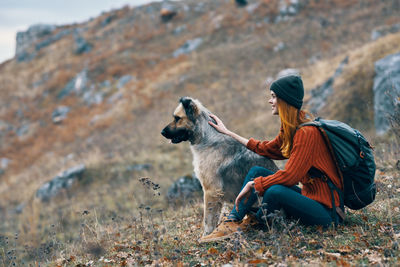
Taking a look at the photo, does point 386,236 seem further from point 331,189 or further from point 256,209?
point 256,209

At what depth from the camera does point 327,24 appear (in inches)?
1128

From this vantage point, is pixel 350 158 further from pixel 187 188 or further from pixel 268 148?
pixel 187 188

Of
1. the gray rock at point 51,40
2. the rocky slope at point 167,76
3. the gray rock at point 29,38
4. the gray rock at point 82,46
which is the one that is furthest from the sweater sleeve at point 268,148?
the gray rock at point 51,40

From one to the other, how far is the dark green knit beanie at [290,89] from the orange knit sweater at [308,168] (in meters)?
0.32

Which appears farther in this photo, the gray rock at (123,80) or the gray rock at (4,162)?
the gray rock at (123,80)

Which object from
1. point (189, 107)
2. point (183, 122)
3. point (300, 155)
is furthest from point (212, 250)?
point (189, 107)

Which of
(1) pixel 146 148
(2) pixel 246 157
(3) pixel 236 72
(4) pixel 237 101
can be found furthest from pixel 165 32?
(2) pixel 246 157

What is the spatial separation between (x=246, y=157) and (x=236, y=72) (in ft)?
74.8

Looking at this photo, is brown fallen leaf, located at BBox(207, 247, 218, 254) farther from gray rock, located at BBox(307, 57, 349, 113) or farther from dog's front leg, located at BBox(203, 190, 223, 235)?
gray rock, located at BBox(307, 57, 349, 113)

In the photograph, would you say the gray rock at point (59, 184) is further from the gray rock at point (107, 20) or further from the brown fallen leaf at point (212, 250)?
the gray rock at point (107, 20)

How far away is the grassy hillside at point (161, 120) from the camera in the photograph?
3930 millimetres

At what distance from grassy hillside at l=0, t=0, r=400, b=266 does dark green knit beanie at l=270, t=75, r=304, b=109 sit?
1.36 meters

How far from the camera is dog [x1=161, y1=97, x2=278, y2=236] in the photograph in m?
4.52

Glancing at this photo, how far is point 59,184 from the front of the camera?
15.1 metres
